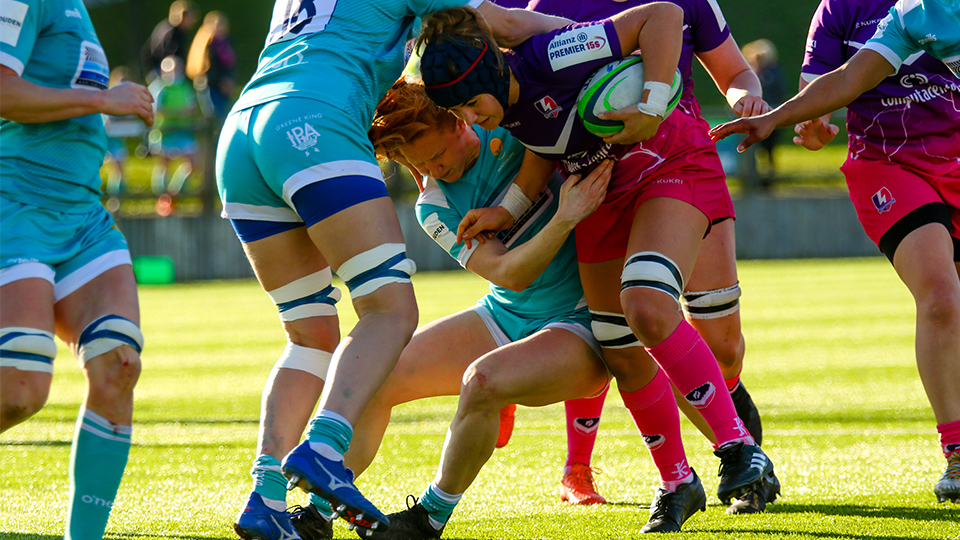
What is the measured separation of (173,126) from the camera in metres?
16.2

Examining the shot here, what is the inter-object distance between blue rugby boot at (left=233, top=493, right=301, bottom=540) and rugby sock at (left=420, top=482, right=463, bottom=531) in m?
0.55

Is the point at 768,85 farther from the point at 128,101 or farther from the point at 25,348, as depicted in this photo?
the point at 25,348

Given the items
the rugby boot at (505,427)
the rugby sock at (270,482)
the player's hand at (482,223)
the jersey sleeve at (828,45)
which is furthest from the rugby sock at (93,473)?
the jersey sleeve at (828,45)

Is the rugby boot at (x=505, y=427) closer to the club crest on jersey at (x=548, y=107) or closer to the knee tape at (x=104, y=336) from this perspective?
the club crest on jersey at (x=548, y=107)

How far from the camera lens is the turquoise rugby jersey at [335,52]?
10.1 feet

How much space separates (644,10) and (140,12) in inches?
1223

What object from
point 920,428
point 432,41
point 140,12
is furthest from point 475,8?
point 140,12

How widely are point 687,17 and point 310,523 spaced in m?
2.44

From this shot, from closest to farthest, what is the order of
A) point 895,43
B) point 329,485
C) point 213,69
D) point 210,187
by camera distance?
point 329,485
point 895,43
point 210,187
point 213,69

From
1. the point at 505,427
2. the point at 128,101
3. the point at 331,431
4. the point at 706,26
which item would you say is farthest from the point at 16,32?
the point at 706,26

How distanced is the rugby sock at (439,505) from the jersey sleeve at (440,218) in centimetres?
80

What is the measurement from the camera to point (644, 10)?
3.39 metres

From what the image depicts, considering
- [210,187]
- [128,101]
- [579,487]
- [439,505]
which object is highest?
[128,101]

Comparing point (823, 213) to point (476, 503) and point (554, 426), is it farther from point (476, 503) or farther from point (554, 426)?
point (476, 503)
